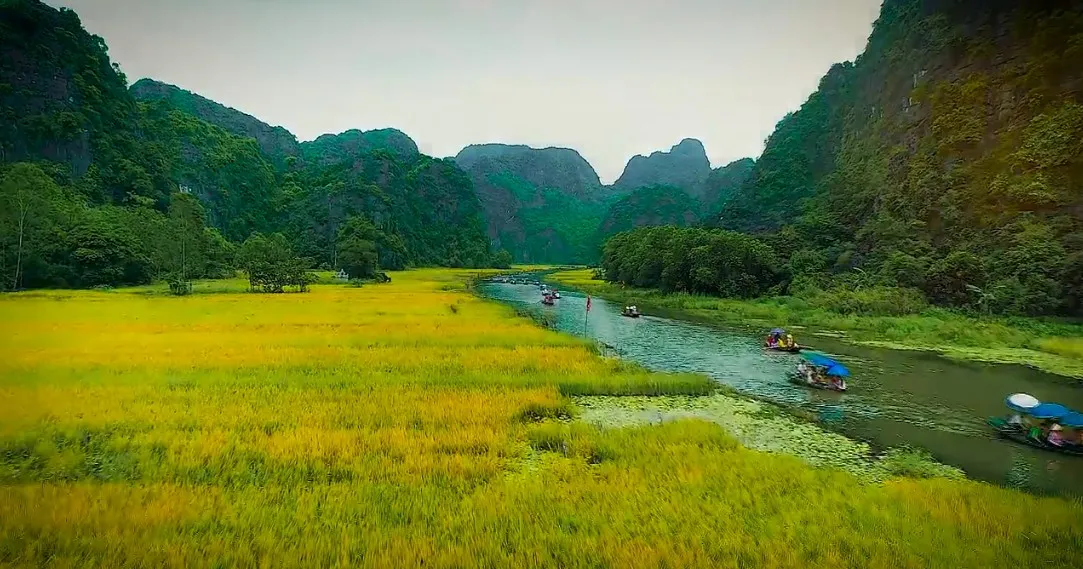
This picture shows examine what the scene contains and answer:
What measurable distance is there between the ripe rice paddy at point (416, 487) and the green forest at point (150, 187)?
568 cm

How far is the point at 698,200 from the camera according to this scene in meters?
158

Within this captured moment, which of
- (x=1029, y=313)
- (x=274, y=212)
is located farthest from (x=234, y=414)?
(x=274, y=212)

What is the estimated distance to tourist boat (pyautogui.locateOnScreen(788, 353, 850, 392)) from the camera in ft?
50.4

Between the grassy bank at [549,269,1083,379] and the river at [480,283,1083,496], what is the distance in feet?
5.44

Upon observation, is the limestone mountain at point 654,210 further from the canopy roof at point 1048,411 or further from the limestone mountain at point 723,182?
the canopy roof at point 1048,411

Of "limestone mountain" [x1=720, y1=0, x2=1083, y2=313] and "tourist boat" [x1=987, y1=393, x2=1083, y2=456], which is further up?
"limestone mountain" [x1=720, y1=0, x2=1083, y2=313]

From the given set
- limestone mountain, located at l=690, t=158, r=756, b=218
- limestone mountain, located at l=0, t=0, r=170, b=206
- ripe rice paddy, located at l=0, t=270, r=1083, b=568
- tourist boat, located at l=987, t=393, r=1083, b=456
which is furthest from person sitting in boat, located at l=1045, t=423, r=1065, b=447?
limestone mountain, located at l=690, t=158, r=756, b=218

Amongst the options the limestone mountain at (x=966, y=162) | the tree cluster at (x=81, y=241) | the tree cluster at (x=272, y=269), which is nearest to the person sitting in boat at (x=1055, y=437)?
the limestone mountain at (x=966, y=162)

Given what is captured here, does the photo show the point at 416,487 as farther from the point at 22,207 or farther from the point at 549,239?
the point at 549,239

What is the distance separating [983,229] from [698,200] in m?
129

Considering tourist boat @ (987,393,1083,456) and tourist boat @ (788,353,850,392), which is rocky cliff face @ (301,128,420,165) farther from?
tourist boat @ (987,393,1083,456)

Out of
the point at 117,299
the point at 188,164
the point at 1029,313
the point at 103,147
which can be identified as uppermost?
the point at 188,164

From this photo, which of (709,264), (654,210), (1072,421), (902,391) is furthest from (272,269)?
(654,210)

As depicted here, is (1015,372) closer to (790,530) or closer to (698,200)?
(790,530)
